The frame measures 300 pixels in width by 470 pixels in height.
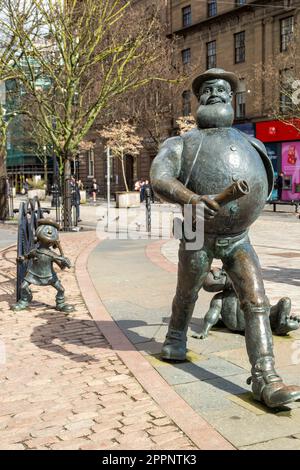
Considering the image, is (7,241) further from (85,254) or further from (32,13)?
(32,13)

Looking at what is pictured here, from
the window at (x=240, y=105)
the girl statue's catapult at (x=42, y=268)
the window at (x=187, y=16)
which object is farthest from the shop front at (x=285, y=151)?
the girl statue's catapult at (x=42, y=268)

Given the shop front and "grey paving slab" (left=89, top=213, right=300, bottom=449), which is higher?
the shop front

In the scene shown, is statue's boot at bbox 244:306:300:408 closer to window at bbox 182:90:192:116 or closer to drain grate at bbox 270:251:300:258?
drain grate at bbox 270:251:300:258

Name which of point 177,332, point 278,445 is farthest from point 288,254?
point 278,445

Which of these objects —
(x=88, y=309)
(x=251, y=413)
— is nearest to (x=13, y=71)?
(x=88, y=309)

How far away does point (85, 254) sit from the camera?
11570 mm

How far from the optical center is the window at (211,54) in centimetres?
3715

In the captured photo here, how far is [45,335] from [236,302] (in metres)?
1.93

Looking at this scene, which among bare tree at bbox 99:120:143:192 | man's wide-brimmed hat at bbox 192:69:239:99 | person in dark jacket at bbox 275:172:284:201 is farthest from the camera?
bare tree at bbox 99:120:143:192

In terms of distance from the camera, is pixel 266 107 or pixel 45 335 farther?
pixel 266 107

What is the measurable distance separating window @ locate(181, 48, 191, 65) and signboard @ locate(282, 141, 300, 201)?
11739 mm

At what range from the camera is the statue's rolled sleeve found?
3.47 meters

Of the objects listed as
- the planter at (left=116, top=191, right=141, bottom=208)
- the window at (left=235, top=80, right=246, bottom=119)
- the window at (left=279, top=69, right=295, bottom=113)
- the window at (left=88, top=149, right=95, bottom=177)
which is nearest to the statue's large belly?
the window at (left=279, top=69, right=295, bottom=113)

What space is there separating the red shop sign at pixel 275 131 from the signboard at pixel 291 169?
0.44m
